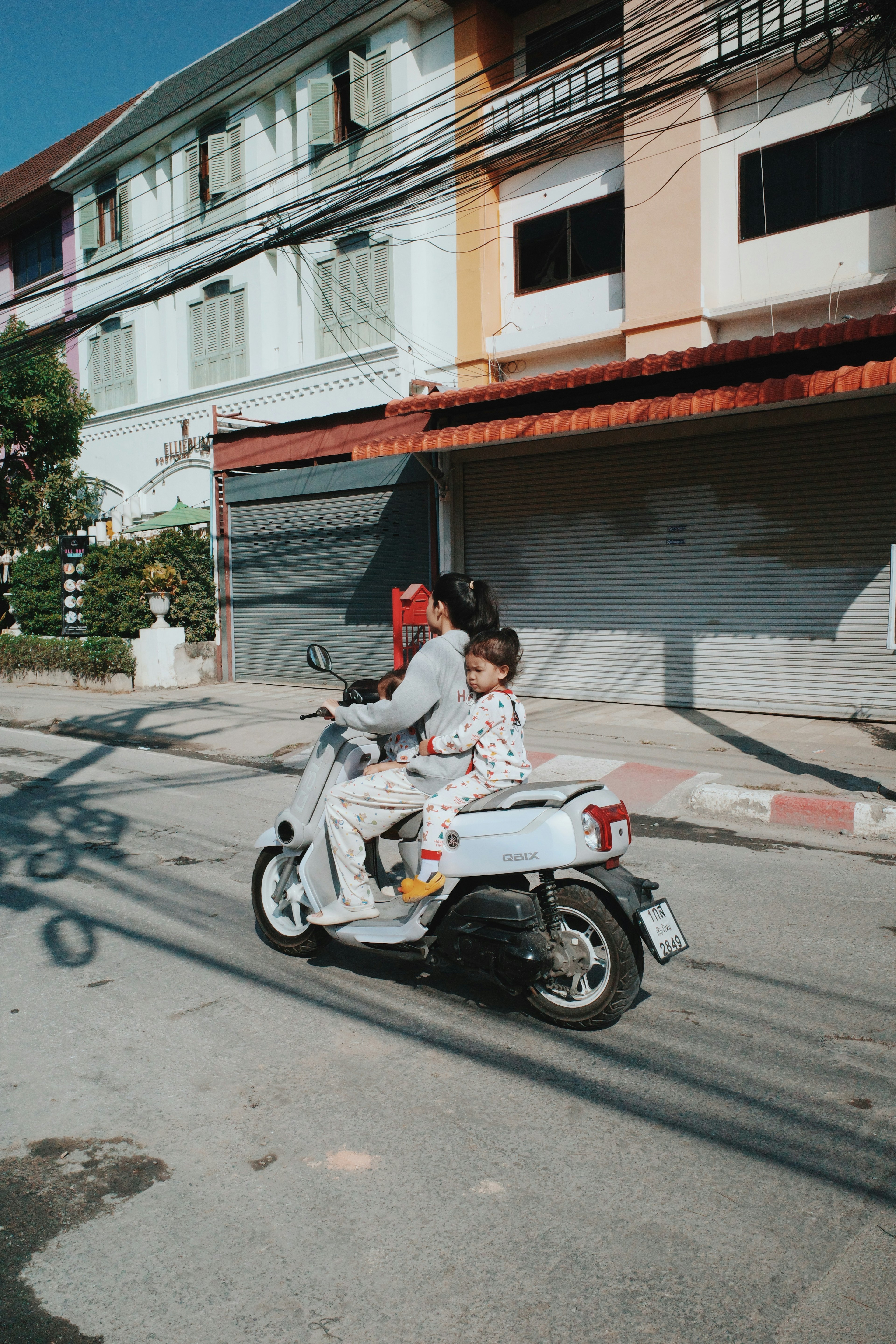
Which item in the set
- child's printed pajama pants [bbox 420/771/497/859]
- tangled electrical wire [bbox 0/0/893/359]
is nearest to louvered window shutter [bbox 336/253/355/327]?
tangled electrical wire [bbox 0/0/893/359]

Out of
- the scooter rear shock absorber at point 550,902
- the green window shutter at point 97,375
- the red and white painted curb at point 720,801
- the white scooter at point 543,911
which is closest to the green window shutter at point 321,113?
the green window shutter at point 97,375

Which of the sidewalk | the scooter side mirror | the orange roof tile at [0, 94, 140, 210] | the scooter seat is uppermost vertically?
the orange roof tile at [0, 94, 140, 210]

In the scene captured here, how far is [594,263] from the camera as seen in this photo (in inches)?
593

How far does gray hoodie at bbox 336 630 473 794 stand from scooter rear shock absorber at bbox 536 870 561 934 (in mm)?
584

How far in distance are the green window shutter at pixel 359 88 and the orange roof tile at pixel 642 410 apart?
7.64 meters

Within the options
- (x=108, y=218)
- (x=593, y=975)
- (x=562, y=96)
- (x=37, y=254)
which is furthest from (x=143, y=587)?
(x=37, y=254)

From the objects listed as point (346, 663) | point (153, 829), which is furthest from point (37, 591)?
point (153, 829)

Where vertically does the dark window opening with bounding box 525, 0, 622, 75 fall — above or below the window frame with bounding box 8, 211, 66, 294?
below

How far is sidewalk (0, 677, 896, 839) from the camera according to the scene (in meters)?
7.54

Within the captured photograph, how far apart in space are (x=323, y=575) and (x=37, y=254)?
17.1m

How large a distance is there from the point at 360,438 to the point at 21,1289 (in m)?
13.6

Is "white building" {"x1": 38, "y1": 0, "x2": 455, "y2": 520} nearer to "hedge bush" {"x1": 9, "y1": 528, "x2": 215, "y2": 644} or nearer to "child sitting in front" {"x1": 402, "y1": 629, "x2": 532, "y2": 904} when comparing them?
"hedge bush" {"x1": 9, "y1": 528, "x2": 215, "y2": 644}

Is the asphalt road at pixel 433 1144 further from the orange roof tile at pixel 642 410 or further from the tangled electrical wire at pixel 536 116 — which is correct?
the tangled electrical wire at pixel 536 116

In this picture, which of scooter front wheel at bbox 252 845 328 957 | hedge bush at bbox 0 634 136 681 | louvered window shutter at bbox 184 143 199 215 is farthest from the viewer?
louvered window shutter at bbox 184 143 199 215
